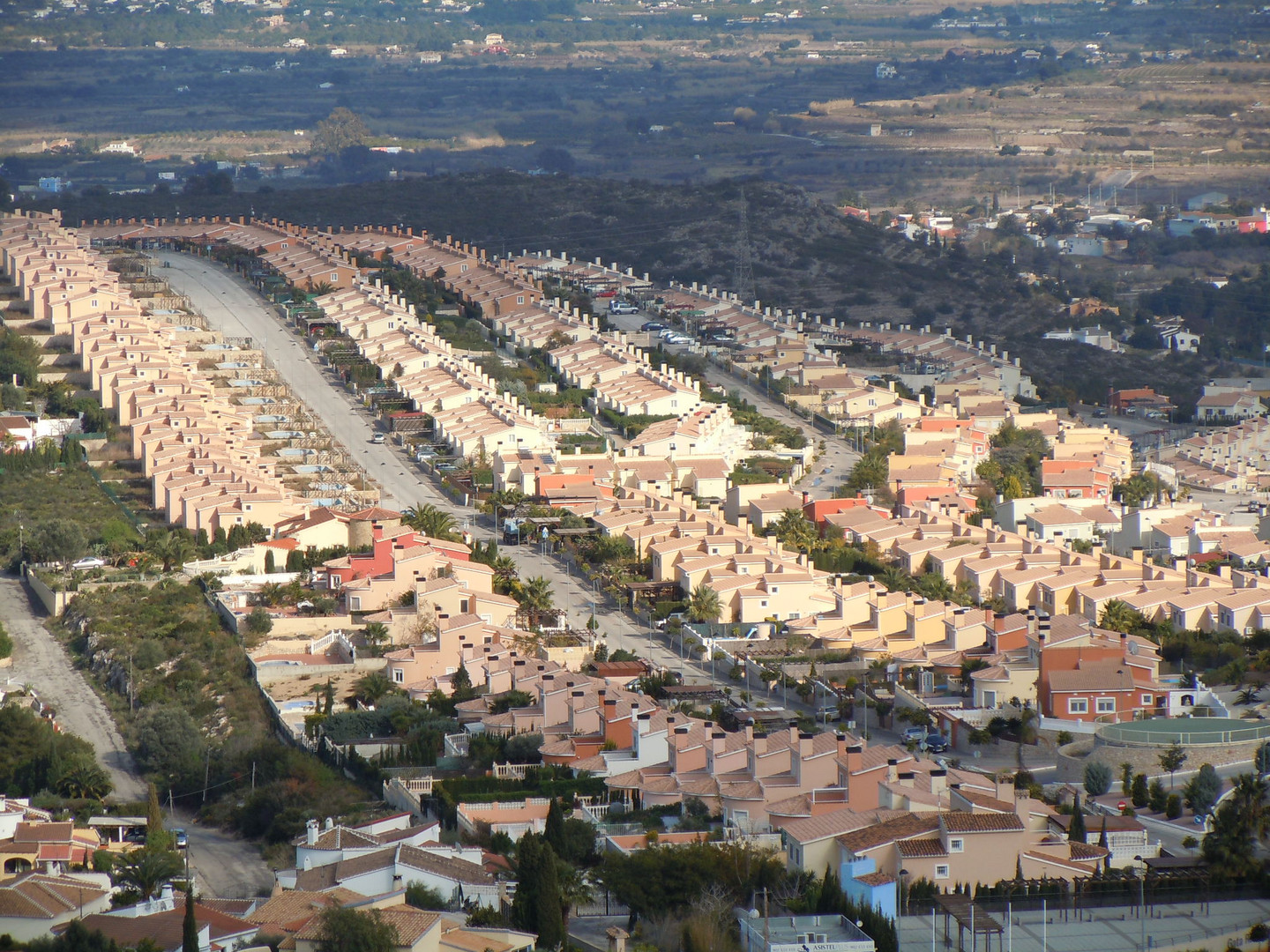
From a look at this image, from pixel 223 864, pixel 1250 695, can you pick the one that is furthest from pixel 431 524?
pixel 223 864

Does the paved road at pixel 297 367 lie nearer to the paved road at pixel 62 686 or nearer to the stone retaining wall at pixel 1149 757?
the paved road at pixel 62 686

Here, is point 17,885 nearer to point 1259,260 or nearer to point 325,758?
point 325,758

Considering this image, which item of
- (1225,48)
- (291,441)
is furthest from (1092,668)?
(1225,48)

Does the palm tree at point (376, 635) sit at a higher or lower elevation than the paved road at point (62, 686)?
higher

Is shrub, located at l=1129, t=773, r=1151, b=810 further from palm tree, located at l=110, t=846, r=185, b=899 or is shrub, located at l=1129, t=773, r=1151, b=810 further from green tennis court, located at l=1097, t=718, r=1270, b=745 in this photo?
palm tree, located at l=110, t=846, r=185, b=899

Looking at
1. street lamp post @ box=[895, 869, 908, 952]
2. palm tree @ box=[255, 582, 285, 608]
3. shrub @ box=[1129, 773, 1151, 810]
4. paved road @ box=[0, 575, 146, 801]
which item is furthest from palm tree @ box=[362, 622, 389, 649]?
street lamp post @ box=[895, 869, 908, 952]

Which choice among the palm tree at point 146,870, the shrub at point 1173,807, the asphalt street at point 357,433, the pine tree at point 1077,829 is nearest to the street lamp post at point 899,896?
the pine tree at point 1077,829

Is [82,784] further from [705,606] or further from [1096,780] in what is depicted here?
[1096,780]
